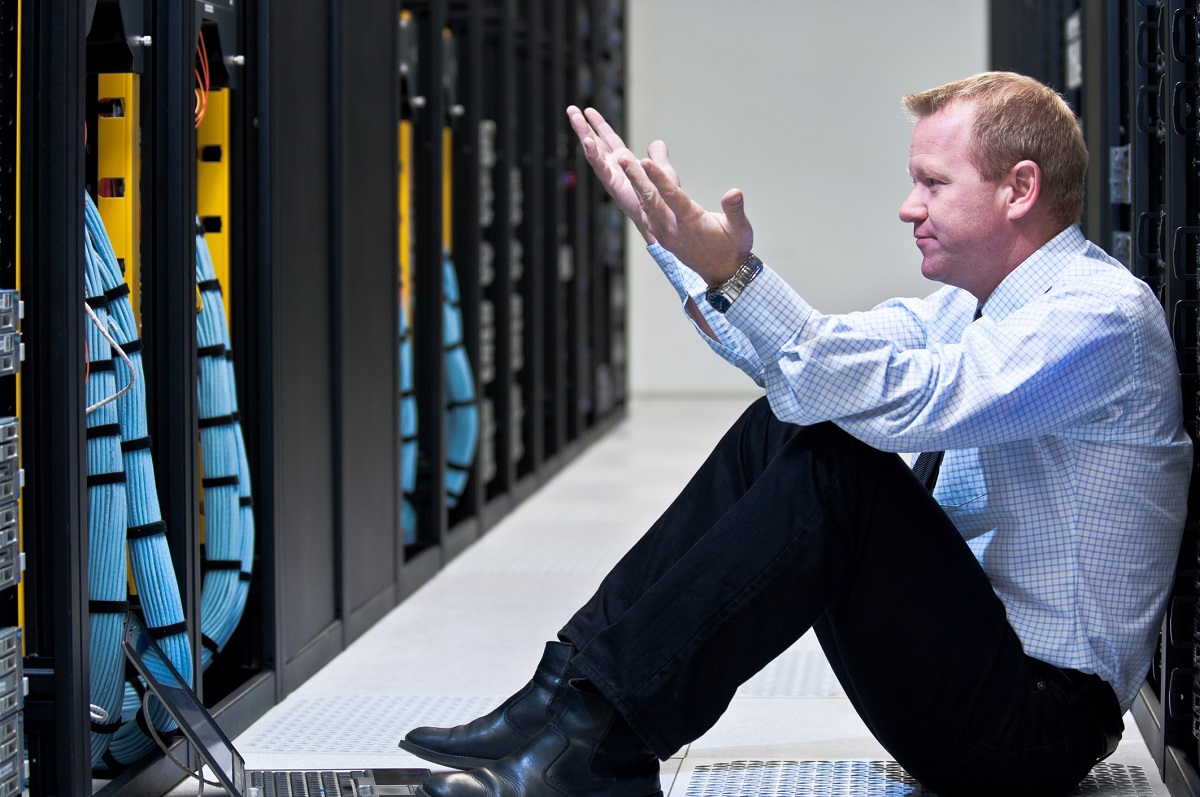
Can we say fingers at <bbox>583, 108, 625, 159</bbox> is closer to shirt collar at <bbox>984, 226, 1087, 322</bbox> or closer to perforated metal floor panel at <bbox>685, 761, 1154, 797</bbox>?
shirt collar at <bbox>984, 226, 1087, 322</bbox>

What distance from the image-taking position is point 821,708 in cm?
258

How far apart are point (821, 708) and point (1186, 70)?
1.25 meters

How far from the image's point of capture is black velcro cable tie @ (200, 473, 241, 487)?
2.50m

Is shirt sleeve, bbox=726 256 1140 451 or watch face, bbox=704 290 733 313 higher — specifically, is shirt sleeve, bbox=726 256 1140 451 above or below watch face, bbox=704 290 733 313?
below

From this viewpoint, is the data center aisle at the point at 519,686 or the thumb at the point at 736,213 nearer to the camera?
the thumb at the point at 736,213

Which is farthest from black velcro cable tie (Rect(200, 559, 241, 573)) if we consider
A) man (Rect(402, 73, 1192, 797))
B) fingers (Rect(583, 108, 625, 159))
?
fingers (Rect(583, 108, 625, 159))

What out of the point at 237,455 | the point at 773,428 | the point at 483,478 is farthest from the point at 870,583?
the point at 483,478

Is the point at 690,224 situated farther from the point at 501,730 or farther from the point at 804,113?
the point at 804,113

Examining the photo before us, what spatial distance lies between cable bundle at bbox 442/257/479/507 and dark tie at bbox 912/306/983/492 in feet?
8.56

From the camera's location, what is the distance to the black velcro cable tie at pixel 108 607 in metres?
2.06

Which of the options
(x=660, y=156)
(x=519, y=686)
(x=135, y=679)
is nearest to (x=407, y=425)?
(x=519, y=686)

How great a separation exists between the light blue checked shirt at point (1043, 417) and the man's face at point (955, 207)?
5 cm

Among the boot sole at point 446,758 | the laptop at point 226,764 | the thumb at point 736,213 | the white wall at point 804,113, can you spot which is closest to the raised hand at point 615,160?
the thumb at point 736,213

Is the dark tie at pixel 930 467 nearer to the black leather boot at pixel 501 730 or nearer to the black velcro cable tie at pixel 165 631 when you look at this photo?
the black leather boot at pixel 501 730
